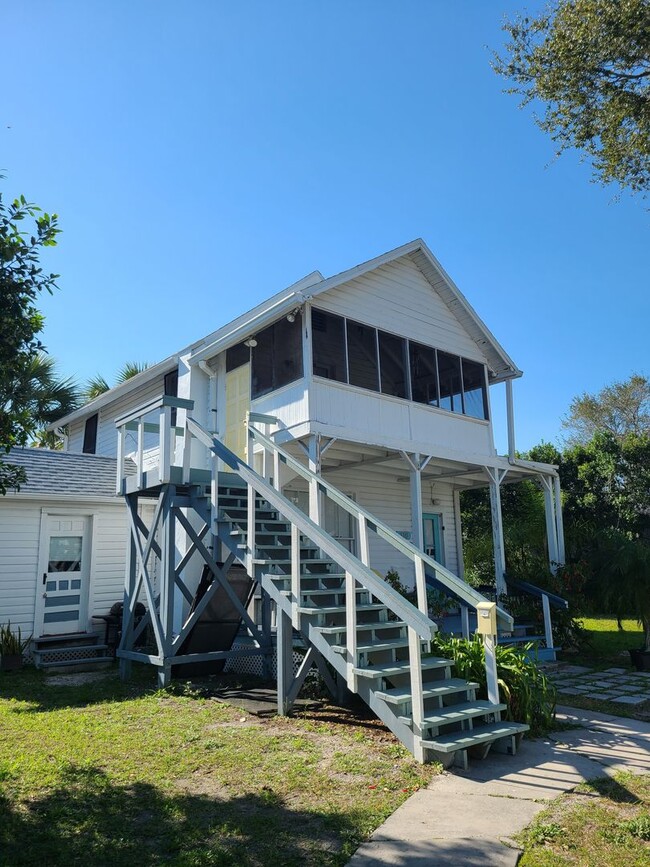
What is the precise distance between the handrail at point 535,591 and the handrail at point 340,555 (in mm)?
6691

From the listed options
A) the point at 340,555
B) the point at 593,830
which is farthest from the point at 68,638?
the point at 593,830

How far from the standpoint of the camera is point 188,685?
8422 millimetres

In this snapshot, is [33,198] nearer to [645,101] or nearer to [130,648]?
[130,648]

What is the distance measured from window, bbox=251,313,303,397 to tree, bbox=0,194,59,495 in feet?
20.7

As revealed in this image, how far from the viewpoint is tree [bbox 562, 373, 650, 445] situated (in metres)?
35.4

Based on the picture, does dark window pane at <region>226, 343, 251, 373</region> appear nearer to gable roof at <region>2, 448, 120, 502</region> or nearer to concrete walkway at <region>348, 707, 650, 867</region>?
gable roof at <region>2, 448, 120, 502</region>

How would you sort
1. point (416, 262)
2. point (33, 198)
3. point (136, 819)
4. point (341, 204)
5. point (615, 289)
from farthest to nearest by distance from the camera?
1. point (615, 289)
2. point (416, 262)
3. point (341, 204)
4. point (33, 198)
5. point (136, 819)

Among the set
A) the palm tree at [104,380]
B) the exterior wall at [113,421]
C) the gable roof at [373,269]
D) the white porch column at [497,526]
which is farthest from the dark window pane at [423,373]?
the palm tree at [104,380]

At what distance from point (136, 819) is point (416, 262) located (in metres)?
12.2

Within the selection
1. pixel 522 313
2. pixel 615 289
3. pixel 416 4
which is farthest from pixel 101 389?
pixel 615 289

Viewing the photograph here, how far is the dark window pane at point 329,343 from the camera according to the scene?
11766mm

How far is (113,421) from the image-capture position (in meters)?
17.0

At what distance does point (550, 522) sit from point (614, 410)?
24194mm

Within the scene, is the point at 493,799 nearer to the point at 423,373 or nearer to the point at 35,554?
the point at 35,554
